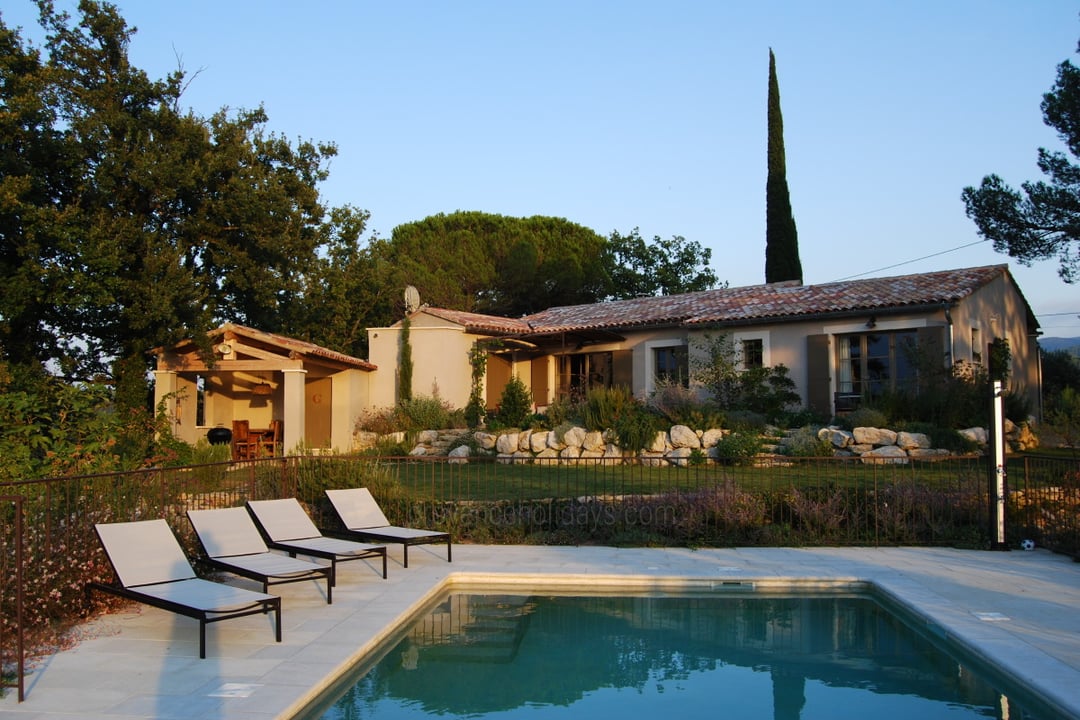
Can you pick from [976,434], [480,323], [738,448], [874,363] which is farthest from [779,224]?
[738,448]

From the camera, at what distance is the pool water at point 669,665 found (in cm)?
527

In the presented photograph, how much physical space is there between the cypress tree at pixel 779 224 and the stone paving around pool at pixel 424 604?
20.9 meters

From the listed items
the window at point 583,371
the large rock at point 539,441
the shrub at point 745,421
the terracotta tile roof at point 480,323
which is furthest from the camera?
the window at point 583,371

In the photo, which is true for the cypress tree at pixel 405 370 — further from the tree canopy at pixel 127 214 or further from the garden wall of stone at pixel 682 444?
the garden wall of stone at pixel 682 444

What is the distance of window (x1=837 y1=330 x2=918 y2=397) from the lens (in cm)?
1859

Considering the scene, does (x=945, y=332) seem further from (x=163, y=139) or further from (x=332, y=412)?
(x=163, y=139)

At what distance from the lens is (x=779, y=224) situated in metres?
29.6

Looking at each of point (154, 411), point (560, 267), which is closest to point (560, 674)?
point (154, 411)

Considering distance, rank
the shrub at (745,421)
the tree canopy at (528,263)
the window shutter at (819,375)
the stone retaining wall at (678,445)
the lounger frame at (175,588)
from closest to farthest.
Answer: the lounger frame at (175,588), the stone retaining wall at (678,445), the shrub at (745,421), the window shutter at (819,375), the tree canopy at (528,263)

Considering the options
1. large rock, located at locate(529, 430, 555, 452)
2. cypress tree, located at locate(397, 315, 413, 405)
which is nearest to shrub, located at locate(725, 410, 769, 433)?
large rock, located at locate(529, 430, 555, 452)

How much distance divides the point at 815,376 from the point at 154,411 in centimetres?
1621

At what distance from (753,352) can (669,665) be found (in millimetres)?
15479

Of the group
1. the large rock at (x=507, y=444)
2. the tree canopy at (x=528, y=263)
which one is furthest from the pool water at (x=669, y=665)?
the tree canopy at (x=528, y=263)

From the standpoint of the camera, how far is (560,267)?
112 ft
